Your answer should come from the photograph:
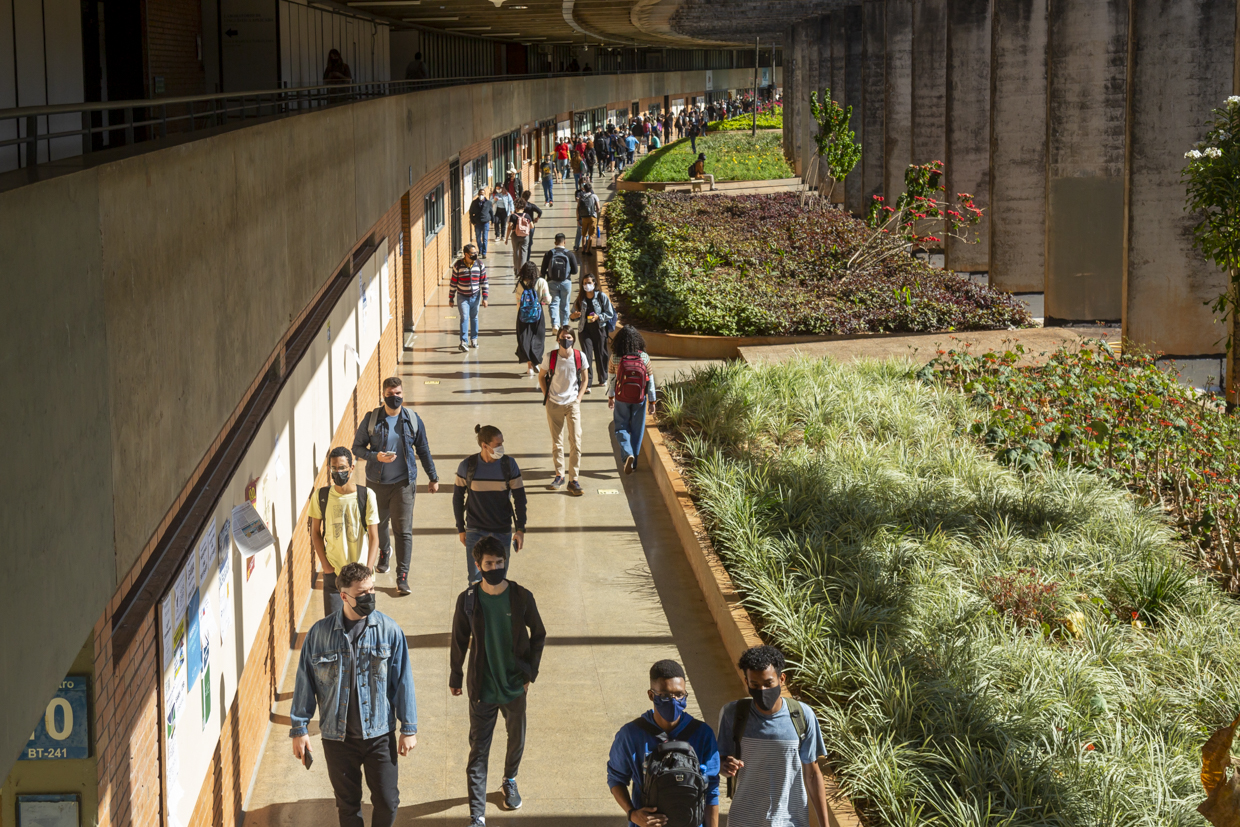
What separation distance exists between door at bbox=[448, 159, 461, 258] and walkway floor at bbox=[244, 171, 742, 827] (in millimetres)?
12781

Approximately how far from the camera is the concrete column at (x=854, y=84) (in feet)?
143

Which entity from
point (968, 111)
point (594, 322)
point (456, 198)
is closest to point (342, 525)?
point (594, 322)

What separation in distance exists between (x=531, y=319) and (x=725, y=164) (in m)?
31.6

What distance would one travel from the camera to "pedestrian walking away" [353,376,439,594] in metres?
10.4

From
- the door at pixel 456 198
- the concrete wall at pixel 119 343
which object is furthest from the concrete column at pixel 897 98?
the concrete wall at pixel 119 343

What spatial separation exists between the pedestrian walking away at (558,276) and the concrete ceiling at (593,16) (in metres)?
5.09

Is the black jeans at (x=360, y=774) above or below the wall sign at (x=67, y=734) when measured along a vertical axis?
below

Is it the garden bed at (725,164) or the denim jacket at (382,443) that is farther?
the garden bed at (725,164)

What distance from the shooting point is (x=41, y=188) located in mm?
3621

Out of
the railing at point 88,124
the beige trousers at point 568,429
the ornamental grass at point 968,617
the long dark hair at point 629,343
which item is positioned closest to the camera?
the railing at point 88,124

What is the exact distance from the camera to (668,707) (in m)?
5.80

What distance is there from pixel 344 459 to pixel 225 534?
1.61 m

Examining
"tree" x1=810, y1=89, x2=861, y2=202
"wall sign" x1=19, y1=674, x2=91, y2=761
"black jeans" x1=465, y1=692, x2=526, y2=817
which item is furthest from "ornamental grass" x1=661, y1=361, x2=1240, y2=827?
"tree" x1=810, y1=89, x2=861, y2=202

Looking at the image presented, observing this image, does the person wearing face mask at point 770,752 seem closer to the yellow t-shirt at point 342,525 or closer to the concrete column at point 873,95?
the yellow t-shirt at point 342,525
